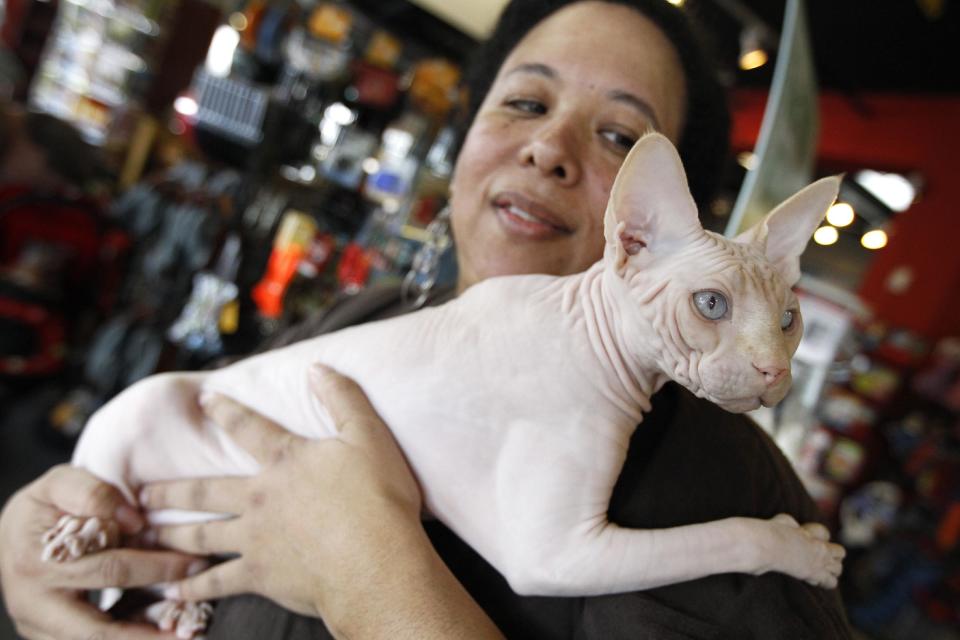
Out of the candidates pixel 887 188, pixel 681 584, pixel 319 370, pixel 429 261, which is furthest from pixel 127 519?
pixel 887 188

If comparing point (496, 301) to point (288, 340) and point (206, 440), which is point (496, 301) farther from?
point (288, 340)

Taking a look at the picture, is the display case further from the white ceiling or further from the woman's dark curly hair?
the woman's dark curly hair

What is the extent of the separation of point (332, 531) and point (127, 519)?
0.42 meters

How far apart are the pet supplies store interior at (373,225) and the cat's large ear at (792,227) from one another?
0.61 m

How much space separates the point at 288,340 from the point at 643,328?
0.93 meters

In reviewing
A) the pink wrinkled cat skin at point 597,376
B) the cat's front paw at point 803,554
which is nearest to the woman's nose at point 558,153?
the pink wrinkled cat skin at point 597,376

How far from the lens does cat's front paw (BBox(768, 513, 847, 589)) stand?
67 centimetres

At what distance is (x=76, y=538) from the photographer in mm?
935

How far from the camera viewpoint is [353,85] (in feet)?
9.49

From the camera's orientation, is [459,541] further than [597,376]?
Yes

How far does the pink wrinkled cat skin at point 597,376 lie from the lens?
1.94ft

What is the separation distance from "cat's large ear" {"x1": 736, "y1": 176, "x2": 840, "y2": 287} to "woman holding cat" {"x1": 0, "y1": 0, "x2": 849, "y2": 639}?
23 centimetres

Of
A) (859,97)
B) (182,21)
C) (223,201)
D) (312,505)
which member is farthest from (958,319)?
(182,21)

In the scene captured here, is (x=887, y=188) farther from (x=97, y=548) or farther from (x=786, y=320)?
(x=97, y=548)
